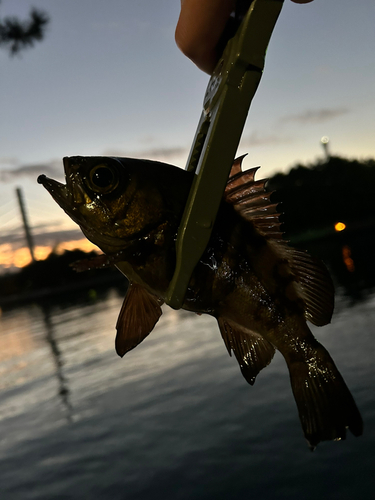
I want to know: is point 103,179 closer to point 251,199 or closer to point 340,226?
point 251,199

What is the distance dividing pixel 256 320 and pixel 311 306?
208mm

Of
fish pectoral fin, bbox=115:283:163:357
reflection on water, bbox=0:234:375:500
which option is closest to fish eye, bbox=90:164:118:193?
fish pectoral fin, bbox=115:283:163:357

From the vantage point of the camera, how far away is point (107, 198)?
→ 5.16 feet

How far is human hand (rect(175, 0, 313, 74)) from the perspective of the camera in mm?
1473

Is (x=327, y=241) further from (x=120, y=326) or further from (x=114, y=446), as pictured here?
(x=120, y=326)

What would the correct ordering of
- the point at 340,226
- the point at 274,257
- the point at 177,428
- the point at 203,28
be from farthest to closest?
1. the point at 340,226
2. the point at 177,428
3. the point at 274,257
4. the point at 203,28

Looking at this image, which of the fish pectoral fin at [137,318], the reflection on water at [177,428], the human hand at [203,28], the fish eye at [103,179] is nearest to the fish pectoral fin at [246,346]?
the fish pectoral fin at [137,318]

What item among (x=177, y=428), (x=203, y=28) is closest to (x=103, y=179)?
(x=203, y=28)

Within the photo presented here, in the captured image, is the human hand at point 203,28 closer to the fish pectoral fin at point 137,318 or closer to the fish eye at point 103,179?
the fish eye at point 103,179

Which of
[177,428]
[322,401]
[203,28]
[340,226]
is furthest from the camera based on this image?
[340,226]

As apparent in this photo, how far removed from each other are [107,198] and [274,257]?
2.07 ft

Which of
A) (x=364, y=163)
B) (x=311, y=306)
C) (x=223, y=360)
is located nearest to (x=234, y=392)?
(x=223, y=360)

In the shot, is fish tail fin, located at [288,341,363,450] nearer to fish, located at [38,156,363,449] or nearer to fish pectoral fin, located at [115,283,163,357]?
fish, located at [38,156,363,449]

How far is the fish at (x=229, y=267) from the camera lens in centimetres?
150
